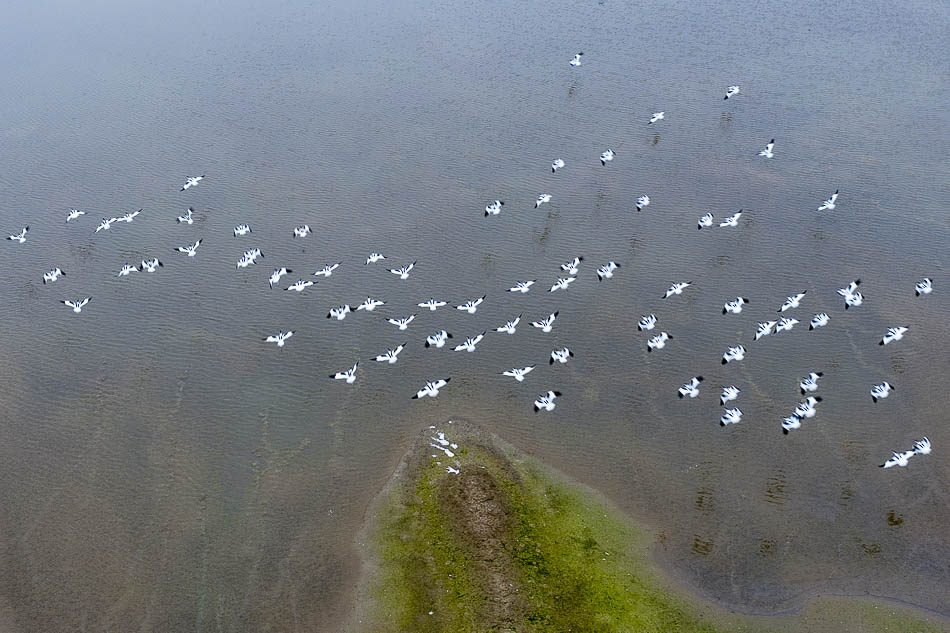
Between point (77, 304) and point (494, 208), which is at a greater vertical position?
point (494, 208)

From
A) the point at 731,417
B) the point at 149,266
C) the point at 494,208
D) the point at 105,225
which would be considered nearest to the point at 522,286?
the point at 494,208

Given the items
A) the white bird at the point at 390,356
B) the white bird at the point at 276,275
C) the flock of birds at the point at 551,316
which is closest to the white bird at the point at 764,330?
the flock of birds at the point at 551,316

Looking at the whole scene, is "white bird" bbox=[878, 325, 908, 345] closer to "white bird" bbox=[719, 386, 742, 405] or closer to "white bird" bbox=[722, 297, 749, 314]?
"white bird" bbox=[722, 297, 749, 314]

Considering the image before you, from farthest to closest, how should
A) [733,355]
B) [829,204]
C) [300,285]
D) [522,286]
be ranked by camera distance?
[829,204], [300,285], [522,286], [733,355]

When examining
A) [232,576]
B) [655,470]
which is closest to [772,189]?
[655,470]

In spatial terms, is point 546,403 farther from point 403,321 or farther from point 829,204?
Result: point 829,204

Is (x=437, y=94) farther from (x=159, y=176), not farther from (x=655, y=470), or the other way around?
(x=655, y=470)
